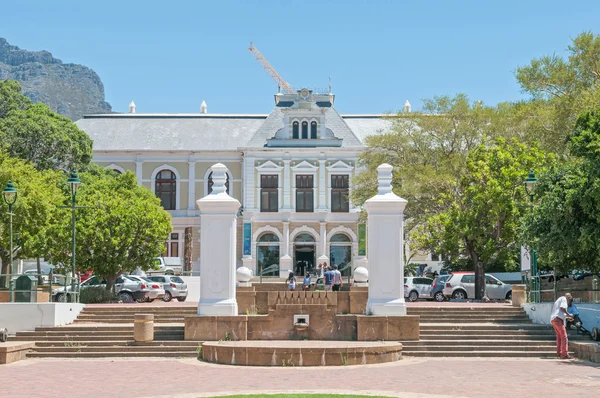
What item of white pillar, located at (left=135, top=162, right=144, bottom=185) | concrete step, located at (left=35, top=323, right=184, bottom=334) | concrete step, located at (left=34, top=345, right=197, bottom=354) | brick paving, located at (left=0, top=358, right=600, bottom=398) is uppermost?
white pillar, located at (left=135, top=162, right=144, bottom=185)

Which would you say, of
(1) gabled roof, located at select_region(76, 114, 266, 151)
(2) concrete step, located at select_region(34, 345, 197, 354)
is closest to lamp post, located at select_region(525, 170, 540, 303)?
(2) concrete step, located at select_region(34, 345, 197, 354)

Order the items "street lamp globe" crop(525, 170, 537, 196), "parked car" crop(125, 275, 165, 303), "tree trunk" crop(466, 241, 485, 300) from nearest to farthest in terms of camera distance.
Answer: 1. "street lamp globe" crop(525, 170, 537, 196)
2. "tree trunk" crop(466, 241, 485, 300)
3. "parked car" crop(125, 275, 165, 303)

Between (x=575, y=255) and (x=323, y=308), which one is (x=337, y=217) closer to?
(x=575, y=255)

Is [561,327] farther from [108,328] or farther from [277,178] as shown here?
[277,178]

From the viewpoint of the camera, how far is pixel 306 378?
16.6 m

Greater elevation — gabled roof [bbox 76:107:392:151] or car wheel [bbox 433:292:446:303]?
gabled roof [bbox 76:107:392:151]

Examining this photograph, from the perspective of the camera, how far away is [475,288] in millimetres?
38781

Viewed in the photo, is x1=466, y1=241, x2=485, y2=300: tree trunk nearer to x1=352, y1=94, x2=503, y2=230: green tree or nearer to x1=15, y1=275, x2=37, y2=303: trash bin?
x1=352, y1=94, x2=503, y2=230: green tree

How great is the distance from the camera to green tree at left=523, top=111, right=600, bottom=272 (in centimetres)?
2402

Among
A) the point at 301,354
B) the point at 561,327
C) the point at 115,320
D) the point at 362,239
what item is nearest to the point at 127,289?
the point at 115,320

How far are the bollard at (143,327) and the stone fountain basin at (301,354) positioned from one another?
109 inches

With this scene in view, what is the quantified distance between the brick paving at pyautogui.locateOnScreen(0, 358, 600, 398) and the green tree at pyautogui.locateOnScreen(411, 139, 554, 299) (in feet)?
57.4

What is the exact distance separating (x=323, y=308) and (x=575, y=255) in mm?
Result: 9196

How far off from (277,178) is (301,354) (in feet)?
150
